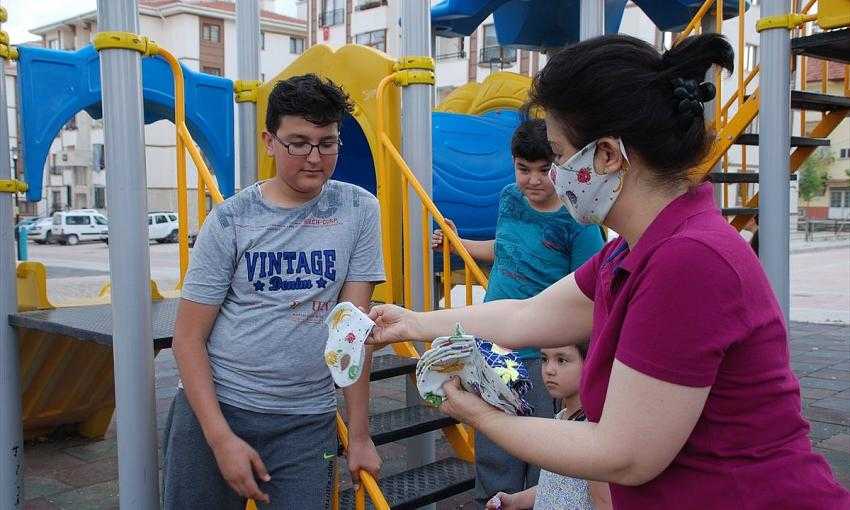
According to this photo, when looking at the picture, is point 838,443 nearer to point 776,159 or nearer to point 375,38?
point 776,159

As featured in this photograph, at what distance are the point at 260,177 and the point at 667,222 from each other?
11.9ft

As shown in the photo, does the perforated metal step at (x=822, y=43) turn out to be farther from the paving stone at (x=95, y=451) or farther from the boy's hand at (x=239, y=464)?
the paving stone at (x=95, y=451)

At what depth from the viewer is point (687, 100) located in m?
1.28

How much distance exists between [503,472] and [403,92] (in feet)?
5.94

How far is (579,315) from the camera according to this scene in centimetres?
171

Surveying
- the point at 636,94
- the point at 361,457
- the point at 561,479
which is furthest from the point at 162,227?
the point at 636,94

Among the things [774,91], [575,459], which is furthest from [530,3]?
[575,459]

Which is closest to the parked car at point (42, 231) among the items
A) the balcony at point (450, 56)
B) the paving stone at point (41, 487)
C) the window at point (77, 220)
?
the window at point (77, 220)

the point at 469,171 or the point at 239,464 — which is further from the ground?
the point at 469,171

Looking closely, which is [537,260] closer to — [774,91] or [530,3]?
[774,91]

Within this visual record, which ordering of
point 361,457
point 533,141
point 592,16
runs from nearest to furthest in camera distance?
point 361,457, point 533,141, point 592,16

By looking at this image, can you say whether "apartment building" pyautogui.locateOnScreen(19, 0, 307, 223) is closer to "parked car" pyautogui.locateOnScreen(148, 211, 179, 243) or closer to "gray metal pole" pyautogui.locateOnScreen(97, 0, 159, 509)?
"parked car" pyautogui.locateOnScreen(148, 211, 179, 243)

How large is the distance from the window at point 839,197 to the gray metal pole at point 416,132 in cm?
4771

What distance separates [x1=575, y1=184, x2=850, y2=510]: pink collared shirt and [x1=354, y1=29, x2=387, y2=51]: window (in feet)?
113
